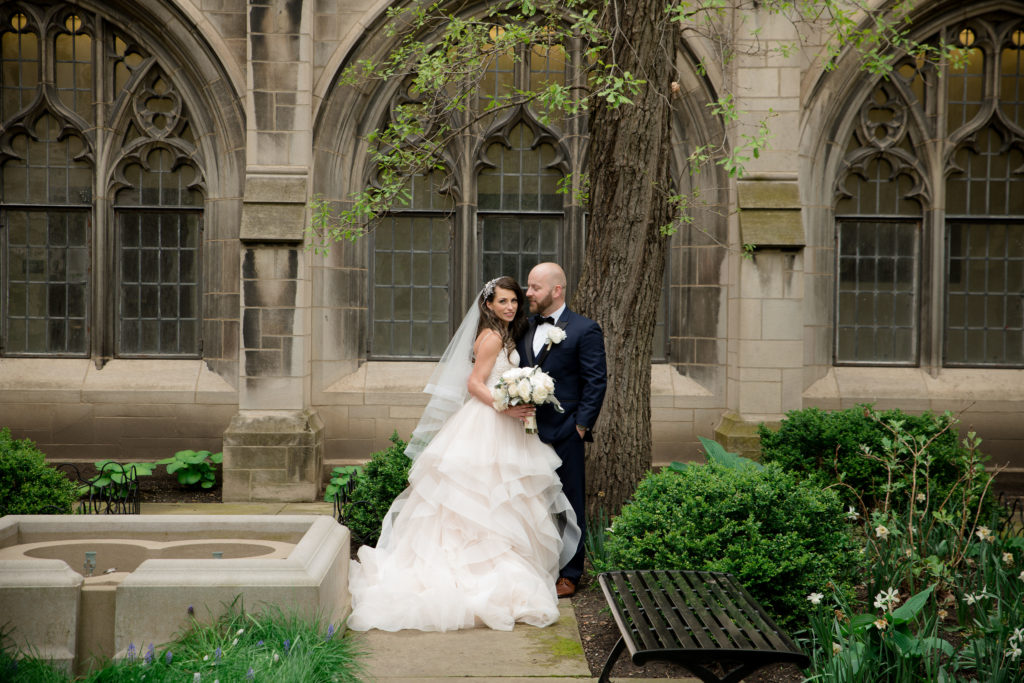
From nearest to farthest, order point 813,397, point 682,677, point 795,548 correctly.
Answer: point 682,677 < point 795,548 < point 813,397

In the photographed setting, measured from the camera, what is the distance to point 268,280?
8.52m

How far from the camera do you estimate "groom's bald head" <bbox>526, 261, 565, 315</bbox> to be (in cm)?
541

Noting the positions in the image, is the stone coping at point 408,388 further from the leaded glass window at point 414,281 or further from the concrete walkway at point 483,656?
the concrete walkway at point 483,656

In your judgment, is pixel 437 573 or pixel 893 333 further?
pixel 893 333

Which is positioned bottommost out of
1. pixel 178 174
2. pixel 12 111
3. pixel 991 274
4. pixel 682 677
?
pixel 682 677

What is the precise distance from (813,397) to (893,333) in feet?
4.03

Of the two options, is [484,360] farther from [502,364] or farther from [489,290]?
[489,290]

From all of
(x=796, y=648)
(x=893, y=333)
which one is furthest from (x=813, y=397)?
(x=796, y=648)

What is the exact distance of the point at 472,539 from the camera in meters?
5.07

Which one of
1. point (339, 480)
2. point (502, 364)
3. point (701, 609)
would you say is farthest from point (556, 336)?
point (339, 480)

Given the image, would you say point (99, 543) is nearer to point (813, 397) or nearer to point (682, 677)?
point (682, 677)

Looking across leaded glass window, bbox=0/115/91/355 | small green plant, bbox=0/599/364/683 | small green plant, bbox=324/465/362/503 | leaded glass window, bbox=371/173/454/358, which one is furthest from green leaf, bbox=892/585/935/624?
leaded glass window, bbox=0/115/91/355

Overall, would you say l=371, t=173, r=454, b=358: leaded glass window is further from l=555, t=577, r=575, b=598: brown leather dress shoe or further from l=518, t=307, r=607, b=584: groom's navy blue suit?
l=555, t=577, r=575, b=598: brown leather dress shoe

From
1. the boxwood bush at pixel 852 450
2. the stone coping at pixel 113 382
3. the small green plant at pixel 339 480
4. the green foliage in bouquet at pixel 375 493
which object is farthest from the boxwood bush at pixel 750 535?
the stone coping at pixel 113 382
